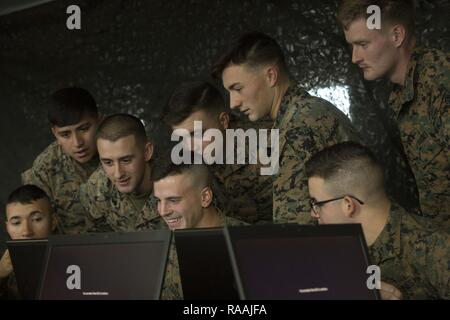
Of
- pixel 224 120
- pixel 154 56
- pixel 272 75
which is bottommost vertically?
pixel 224 120

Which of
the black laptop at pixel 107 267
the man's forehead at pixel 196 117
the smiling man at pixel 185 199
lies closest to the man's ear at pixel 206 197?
the smiling man at pixel 185 199

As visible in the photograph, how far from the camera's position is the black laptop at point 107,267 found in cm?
132

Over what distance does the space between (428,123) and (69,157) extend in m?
1.32

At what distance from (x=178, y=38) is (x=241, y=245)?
5.80 feet

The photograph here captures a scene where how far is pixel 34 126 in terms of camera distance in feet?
10.1

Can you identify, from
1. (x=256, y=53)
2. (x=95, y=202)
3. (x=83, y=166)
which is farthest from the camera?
(x=83, y=166)

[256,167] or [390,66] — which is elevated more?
[390,66]

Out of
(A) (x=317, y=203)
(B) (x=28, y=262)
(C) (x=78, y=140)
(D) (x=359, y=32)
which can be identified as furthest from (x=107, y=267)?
(C) (x=78, y=140)

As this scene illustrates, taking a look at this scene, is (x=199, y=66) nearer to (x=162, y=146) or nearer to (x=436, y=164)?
(x=162, y=146)

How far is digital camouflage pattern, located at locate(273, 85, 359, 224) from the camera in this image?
193 centimetres

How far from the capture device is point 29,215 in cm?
254

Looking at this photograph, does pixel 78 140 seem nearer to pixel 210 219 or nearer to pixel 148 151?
pixel 148 151

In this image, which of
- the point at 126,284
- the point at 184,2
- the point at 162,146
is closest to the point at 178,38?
the point at 184,2

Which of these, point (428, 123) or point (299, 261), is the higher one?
point (428, 123)
